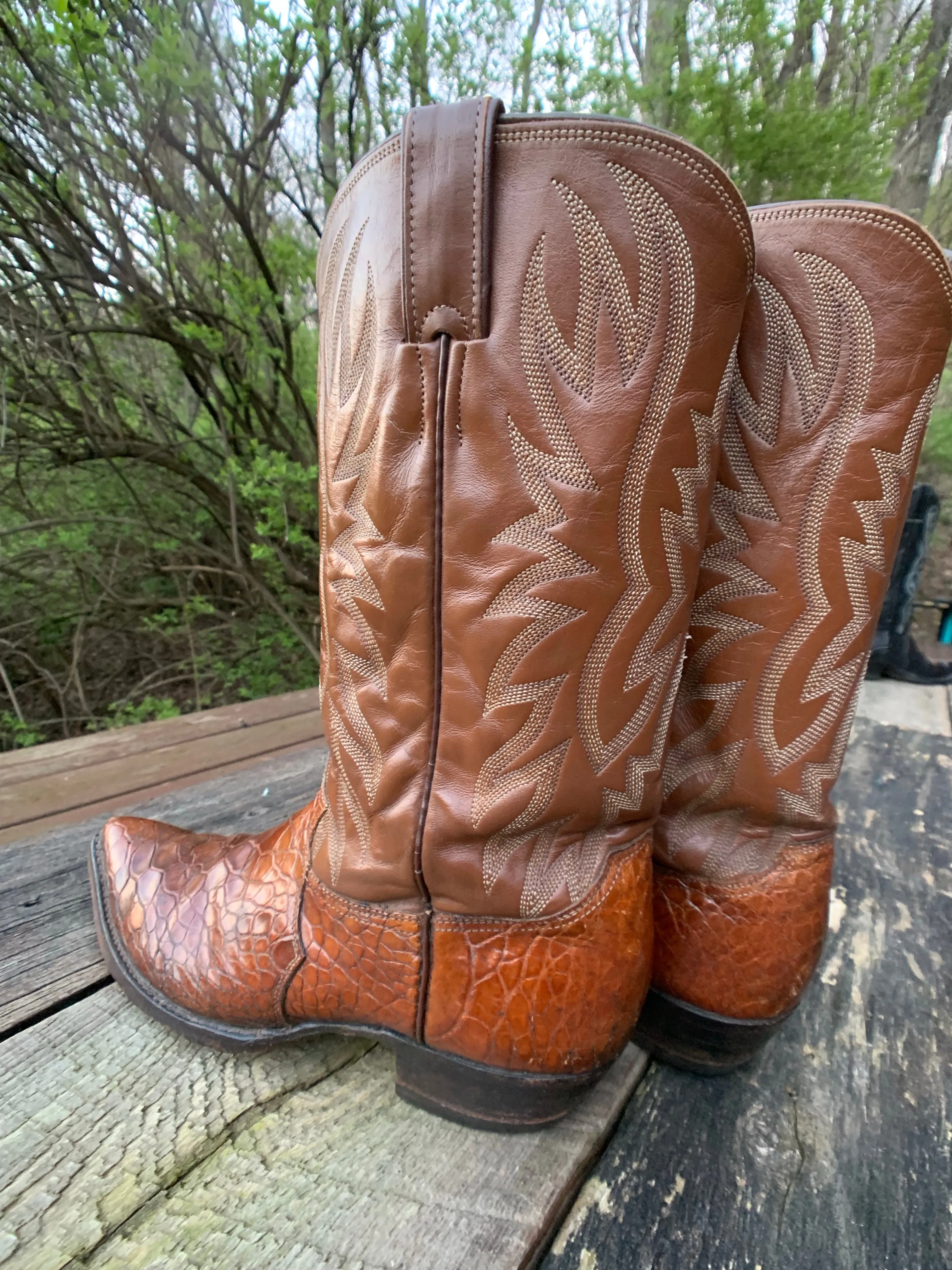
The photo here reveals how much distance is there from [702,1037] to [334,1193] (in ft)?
1.36

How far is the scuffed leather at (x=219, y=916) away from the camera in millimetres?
759

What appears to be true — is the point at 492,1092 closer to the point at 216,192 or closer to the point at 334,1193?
the point at 334,1193

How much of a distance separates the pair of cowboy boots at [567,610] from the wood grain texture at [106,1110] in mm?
38

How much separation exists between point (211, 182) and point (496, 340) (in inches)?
102

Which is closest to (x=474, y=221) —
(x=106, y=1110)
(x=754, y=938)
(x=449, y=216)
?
(x=449, y=216)

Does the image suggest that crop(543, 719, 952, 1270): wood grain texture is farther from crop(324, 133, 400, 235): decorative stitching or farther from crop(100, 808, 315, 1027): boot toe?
crop(324, 133, 400, 235): decorative stitching

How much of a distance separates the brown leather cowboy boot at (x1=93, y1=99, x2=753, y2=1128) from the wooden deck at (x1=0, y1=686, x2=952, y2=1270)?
51 millimetres

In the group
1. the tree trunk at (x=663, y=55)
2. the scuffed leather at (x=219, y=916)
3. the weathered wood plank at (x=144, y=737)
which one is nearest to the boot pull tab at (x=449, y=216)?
the scuffed leather at (x=219, y=916)

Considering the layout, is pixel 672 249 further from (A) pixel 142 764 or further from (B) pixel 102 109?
(B) pixel 102 109

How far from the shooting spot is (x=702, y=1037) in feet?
2.52

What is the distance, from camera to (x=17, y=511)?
10.0 ft

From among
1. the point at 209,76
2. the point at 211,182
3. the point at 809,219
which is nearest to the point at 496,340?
the point at 809,219

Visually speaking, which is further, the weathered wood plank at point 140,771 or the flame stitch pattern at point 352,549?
the weathered wood plank at point 140,771

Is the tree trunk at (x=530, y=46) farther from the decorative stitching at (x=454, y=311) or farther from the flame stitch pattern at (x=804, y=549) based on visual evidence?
the decorative stitching at (x=454, y=311)
